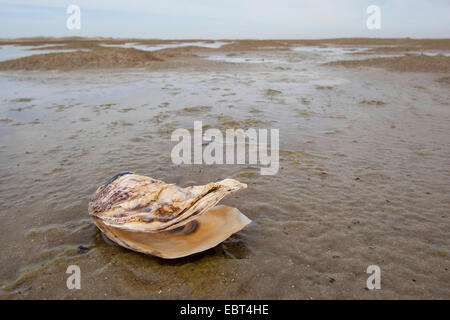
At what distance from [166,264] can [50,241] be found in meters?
1.31

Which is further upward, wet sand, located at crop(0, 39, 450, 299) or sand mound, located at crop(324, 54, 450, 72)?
sand mound, located at crop(324, 54, 450, 72)

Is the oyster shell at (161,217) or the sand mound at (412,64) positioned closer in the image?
the oyster shell at (161,217)

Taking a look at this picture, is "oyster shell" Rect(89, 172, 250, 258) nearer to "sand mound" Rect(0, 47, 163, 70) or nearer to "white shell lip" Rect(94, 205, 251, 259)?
"white shell lip" Rect(94, 205, 251, 259)

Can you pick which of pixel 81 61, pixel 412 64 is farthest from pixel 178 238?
pixel 81 61

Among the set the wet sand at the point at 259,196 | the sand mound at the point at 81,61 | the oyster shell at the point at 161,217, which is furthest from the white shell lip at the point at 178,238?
the sand mound at the point at 81,61

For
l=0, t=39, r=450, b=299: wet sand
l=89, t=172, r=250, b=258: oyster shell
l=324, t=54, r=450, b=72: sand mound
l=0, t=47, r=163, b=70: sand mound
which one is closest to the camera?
l=0, t=39, r=450, b=299: wet sand

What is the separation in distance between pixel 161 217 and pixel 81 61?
20.7 metres

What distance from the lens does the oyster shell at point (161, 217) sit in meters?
2.61

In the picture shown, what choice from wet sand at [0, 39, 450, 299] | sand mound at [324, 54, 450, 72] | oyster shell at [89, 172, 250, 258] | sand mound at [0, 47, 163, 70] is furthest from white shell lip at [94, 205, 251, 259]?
sand mound at [0, 47, 163, 70]

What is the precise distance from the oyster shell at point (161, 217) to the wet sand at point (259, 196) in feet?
0.43

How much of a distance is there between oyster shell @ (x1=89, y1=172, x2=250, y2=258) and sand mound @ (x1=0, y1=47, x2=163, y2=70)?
18838 millimetres

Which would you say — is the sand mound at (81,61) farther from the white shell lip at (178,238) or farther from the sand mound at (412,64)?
the white shell lip at (178,238)

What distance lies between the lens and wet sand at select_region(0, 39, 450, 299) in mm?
2447
